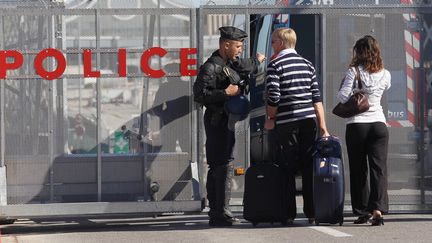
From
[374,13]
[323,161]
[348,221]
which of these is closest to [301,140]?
[323,161]

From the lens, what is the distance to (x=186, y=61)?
11.1 meters

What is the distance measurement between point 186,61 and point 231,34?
727 mm

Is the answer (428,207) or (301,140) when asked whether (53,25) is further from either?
(428,207)

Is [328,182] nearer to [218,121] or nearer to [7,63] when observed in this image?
[218,121]

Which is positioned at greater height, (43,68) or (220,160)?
(43,68)

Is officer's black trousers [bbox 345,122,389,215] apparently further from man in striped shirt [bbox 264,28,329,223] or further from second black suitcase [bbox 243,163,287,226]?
second black suitcase [bbox 243,163,287,226]

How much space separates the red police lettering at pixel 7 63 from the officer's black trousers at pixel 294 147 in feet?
8.09

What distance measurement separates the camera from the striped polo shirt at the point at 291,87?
10.3 metres

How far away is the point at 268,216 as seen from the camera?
33.8ft

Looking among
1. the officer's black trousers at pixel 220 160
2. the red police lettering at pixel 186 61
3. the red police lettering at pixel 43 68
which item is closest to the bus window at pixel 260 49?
the red police lettering at pixel 186 61

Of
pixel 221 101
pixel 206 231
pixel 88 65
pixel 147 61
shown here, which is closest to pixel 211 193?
pixel 206 231

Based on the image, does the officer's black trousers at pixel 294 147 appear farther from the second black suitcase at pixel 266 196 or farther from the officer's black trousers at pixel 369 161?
the officer's black trousers at pixel 369 161

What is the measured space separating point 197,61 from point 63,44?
127cm

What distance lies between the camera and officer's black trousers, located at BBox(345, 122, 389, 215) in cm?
1035
